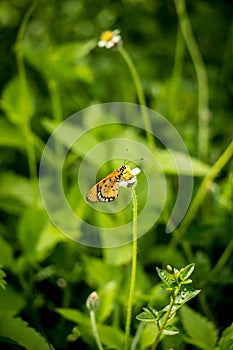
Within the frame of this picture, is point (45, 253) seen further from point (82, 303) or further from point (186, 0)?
point (186, 0)

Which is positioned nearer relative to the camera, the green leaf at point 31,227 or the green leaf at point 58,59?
the green leaf at point 31,227

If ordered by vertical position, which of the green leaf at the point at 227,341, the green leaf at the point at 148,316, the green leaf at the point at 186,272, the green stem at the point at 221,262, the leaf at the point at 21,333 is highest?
the green leaf at the point at 186,272

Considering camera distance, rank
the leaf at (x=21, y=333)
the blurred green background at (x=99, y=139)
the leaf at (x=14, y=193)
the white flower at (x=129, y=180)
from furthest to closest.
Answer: the leaf at (x=14, y=193), the blurred green background at (x=99, y=139), the leaf at (x=21, y=333), the white flower at (x=129, y=180)

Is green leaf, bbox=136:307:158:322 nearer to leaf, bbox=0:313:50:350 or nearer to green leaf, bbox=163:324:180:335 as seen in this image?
green leaf, bbox=163:324:180:335

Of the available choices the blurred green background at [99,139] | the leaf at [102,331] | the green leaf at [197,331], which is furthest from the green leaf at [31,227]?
the green leaf at [197,331]

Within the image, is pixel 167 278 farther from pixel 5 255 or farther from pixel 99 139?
pixel 99 139

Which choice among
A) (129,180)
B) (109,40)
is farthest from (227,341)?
(109,40)

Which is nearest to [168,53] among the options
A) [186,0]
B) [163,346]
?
[186,0]

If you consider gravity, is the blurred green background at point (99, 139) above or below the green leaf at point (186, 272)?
below

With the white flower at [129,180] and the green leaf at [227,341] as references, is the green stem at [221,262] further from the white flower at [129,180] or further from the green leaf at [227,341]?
the white flower at [129,180]
